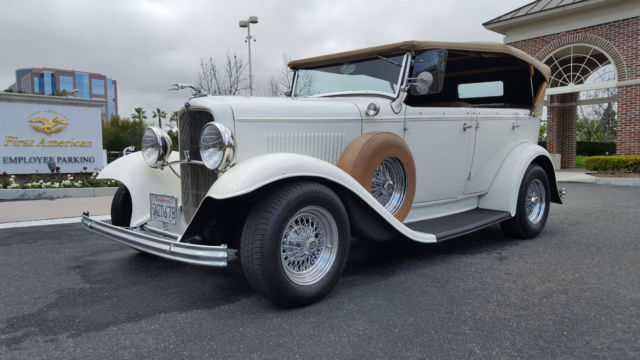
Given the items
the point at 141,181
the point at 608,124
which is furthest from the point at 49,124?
the point at 608,124

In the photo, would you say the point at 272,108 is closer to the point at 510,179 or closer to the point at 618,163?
the point at 510,179

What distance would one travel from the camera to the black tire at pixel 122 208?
3.84 meters

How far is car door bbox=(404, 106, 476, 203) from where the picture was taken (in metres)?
3.97

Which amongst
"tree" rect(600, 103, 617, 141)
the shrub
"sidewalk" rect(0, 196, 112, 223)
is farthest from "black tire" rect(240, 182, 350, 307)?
"tree" rect(600, 103, 617, 141)

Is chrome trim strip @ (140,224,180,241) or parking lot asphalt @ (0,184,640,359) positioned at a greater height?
chrome trim strip @ (140,224,180,241)

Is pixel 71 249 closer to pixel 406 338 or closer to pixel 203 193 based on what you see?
pixel 203 193

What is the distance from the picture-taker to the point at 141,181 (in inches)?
144

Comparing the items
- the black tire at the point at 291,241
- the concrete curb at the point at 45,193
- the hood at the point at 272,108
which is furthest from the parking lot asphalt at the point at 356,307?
the concrete curb at the point at 45,193

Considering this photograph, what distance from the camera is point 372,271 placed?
3.61 meters

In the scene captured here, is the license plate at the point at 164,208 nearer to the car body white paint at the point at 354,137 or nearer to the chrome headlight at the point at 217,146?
the car body white paint at the point at 354,137

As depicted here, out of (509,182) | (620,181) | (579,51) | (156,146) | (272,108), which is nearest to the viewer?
(272,108)

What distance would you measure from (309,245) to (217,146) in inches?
34.9

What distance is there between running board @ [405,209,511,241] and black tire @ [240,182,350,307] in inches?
41.1

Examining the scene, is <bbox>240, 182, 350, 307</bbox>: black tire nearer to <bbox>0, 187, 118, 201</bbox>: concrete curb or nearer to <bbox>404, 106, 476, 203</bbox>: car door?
<bbox>404, 106, 476, 203</bbox>: car door
